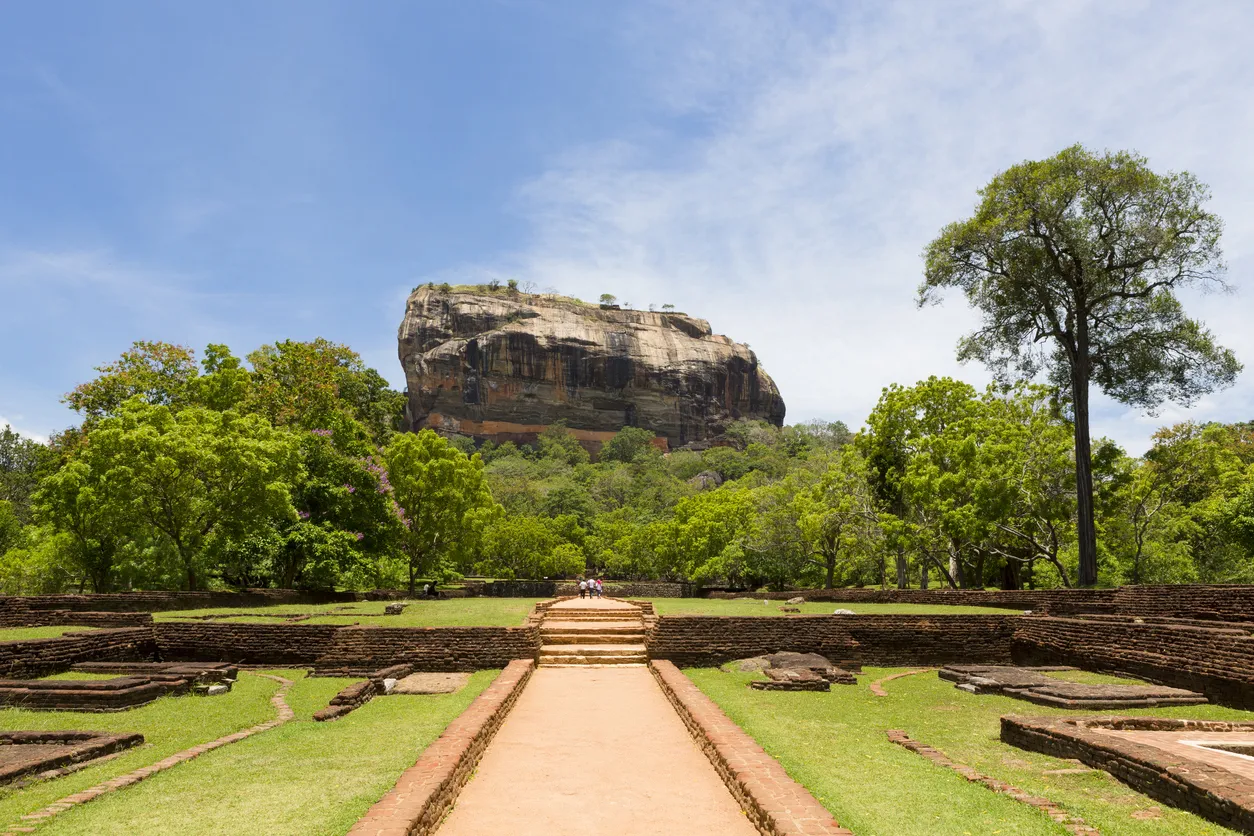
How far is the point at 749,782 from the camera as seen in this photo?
580 cm

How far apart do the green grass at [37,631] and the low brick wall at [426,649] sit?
4.87 metres

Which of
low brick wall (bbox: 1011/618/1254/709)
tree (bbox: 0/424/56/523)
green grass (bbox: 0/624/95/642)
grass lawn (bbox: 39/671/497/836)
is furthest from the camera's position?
tree (bbox: 0/424/56/523)

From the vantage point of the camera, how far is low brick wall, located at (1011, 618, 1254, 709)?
10281 mm

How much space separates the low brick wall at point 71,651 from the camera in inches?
455

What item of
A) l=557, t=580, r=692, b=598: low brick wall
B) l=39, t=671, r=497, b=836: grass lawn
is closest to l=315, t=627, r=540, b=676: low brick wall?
l=39, t=671, r=497, b=836: grass lawn

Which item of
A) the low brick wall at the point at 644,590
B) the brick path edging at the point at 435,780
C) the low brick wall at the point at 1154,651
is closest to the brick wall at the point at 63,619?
the brick path edging at the point at 435,780

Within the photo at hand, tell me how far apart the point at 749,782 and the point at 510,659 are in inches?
340

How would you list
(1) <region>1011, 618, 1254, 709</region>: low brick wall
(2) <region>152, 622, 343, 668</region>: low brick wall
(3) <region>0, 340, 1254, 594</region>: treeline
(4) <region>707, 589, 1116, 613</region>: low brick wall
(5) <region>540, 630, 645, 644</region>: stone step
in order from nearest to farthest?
1. (1) <region>1011, 618, 1254, 709</region>: low brick wall
2. (2) <region>152, 622, 343, 668</region>: low brick wall
3. (5) <region>540, 630, 645, 644</region>: stone step
4. (4) <region>707, 589, 1116, 613</region>: low brick wall
5. (3) <region>0, 340, 1254, 594</region>: treeline

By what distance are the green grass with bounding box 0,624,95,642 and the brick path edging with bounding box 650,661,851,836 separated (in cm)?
1187

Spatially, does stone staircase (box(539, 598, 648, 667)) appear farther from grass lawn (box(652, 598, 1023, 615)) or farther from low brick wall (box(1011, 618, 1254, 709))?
low brick wall (box(1011, 618, 1254, 709))

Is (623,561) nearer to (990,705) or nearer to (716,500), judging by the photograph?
(716,500)

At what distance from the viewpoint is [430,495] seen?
28.9 metres

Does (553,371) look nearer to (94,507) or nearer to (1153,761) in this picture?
(94,507)

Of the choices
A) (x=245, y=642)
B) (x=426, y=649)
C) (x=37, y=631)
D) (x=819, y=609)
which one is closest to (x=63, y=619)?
(x=37, y=631)
